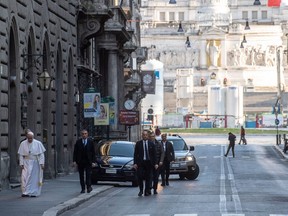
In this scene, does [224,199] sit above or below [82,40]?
below

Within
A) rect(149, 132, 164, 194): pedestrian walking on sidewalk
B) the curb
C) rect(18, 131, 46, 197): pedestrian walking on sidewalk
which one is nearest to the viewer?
the curb

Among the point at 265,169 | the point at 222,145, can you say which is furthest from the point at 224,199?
the point at 222,145

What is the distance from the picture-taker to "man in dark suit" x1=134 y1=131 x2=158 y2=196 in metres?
35.8

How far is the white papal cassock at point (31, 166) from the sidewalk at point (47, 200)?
0.28 m

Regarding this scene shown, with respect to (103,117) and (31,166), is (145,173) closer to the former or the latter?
(31,166)

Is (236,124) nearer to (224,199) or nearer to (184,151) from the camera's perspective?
(184,151)

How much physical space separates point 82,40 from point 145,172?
1835 cm

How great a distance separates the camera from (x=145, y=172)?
36125 millimetres

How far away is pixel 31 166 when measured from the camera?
112 ft

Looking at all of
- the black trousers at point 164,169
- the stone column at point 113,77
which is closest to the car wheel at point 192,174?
the black trousers at point 164,169

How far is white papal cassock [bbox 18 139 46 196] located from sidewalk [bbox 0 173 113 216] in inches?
11.2

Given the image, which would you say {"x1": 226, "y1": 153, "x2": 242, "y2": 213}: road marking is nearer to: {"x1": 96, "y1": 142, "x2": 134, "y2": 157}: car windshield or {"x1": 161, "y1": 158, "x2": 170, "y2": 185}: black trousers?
{"x1": 161, "y1": 158, "x2": 170, "y2": 185}: black trousers

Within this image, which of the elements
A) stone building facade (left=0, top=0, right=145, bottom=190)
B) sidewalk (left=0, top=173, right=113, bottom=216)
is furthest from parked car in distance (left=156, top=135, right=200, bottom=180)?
sidewalk (left=0, top=173, right=113, bottom=216)

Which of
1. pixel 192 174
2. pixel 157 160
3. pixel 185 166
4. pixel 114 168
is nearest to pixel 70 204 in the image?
pixel 157 160
